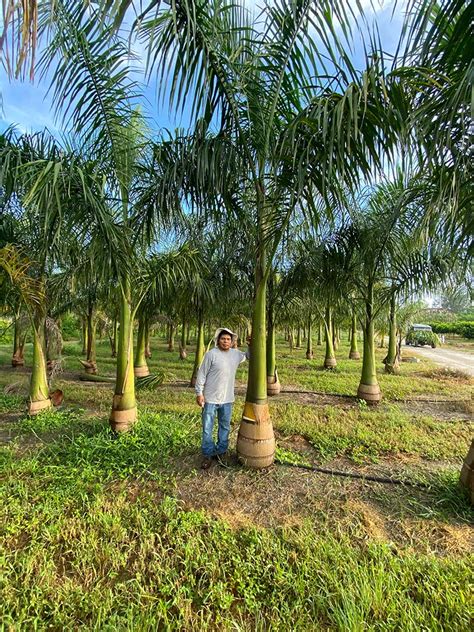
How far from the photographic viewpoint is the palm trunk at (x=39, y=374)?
16.8 feet

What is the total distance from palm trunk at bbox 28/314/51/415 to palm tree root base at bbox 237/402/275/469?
12.6ft

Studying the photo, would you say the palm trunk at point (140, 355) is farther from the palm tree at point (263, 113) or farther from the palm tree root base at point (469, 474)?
the palm tree root base at point (469, 474)

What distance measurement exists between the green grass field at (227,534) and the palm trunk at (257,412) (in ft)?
0.60

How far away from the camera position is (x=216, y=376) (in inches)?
138

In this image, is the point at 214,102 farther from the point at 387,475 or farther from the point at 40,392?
the point at 40,392

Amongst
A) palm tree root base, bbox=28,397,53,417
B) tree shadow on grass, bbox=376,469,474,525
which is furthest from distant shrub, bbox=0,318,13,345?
tree shadow on grass, bbox=376,469,474,525

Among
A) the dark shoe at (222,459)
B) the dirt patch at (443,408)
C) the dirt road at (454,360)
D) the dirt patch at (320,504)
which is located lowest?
the dirt road at (454,360)

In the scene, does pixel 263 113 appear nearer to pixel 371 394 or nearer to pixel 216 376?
pixel 216 376

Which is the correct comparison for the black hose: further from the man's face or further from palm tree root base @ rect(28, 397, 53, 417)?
palm tree root base @ rect(28, 397, 53, 417)

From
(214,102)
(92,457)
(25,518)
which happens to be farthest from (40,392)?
(214,102)

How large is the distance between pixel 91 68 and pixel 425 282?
6.60 meters

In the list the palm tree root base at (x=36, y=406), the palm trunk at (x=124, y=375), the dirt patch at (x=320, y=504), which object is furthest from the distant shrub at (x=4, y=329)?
the dirt patch at (x=320, y=504)

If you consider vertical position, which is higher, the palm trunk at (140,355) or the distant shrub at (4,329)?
the distant shrub at (4,329)

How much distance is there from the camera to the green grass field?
1.83 metres
